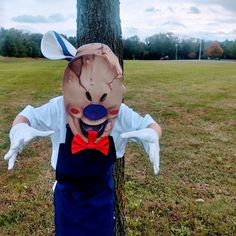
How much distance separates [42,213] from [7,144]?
2280 millimetres

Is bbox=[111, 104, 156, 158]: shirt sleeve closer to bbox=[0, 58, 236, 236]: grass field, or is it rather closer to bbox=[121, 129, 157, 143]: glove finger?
bbox=[121, 129, 157, 143]: glove finger

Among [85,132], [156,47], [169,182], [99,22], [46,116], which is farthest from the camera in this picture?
[156,47]

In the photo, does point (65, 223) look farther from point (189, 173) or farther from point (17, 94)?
point (17, 94)

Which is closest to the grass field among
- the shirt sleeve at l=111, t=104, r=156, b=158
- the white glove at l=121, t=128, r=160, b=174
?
the shirt sleeve at l=111, t=104, r=156, b=158

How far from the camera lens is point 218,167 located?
4637mm

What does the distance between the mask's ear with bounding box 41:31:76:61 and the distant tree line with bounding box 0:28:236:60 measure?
21876mm

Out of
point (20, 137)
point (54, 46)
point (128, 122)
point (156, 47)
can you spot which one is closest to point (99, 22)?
point (54, 46)

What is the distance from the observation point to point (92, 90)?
175 cm

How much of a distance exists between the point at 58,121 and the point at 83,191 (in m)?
0.36

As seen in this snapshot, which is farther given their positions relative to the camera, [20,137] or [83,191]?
[83,191]

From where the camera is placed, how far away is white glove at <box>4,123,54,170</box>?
5.57ft

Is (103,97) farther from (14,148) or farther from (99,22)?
(99,22)

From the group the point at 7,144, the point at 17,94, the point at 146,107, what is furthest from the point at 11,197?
the point at 17,94

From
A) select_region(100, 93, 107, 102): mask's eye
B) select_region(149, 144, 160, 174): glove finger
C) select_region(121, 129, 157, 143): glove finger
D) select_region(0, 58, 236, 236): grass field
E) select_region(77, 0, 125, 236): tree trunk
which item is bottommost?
select_region(0, 58, 236, 236): grass field
